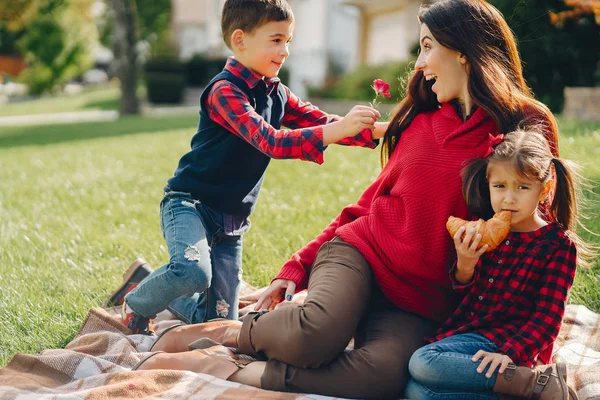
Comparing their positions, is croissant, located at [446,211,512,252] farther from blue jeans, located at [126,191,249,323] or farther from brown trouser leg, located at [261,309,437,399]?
blue jeans, located at [126,191,249,323]

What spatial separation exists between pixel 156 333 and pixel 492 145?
1825 mm

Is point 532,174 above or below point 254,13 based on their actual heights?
below

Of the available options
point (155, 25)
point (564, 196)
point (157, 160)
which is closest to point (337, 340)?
point (564, 196)

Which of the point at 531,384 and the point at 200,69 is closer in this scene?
the point at 531,384

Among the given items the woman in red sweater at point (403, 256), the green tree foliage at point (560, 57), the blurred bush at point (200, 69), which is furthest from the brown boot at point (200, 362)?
the blurred bush at point (200, 69)

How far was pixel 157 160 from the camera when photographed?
9.10 meters

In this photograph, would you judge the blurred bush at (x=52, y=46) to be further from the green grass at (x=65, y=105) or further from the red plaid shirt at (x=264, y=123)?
the red plaid shirt at (x=264, y=123)

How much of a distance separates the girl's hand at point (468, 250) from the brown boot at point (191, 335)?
980mm

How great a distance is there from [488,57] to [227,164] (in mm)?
1270

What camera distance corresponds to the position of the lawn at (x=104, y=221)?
389cm

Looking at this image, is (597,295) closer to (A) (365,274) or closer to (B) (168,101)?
(A) (365,274)

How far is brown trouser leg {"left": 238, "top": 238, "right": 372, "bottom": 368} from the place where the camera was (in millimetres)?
2764

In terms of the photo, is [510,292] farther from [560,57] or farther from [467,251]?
[560,57]

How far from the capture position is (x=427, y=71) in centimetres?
306
